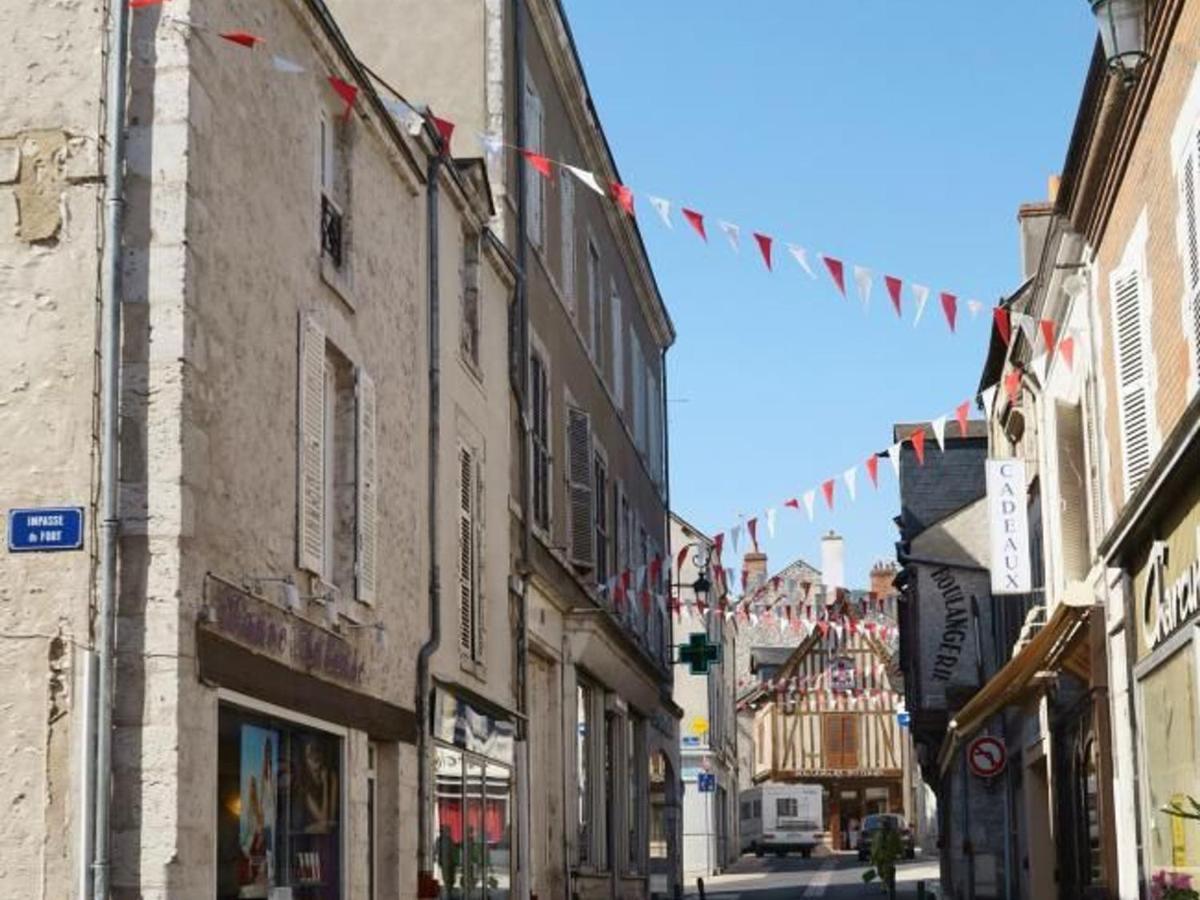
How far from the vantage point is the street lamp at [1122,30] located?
34.9 feet

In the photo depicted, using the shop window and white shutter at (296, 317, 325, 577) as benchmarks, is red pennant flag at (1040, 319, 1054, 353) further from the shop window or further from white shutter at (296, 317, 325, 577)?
the shop window

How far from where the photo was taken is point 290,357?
11289mm

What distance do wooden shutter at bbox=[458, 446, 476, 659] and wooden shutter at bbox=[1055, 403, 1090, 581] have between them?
5154mm

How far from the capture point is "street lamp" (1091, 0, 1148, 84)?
10.6 m

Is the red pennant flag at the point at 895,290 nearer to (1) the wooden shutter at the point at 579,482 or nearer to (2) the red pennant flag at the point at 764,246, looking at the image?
(2) the red pennant flag at the point at 764,246

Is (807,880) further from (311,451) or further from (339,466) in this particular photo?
(311,451)

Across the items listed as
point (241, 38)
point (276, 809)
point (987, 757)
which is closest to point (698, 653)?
point (987, 757)

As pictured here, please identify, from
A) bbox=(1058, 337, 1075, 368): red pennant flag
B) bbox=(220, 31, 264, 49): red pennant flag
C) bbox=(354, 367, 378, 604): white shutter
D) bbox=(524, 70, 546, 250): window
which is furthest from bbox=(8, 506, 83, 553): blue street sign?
bbox=(524, 70, 546, 250): window

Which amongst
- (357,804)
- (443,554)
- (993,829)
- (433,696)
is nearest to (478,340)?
(443,554)

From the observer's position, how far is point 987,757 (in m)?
23.1

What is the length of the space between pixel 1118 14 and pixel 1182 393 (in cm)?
226

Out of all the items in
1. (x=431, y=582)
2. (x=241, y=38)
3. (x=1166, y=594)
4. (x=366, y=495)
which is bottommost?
(x=1166, y=594)

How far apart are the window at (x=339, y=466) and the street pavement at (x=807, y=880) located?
1941 cm

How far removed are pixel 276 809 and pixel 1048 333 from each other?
28.8ft
